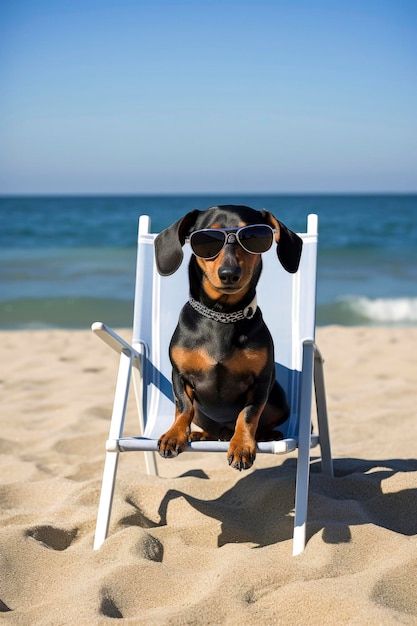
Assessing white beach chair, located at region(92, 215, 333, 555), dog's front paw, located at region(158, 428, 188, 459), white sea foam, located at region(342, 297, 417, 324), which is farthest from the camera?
white sea foam, located at region(342, 297, 417, 324)

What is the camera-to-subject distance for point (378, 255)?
18.1 metres

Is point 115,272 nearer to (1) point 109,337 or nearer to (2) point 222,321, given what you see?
(1) point 109,337

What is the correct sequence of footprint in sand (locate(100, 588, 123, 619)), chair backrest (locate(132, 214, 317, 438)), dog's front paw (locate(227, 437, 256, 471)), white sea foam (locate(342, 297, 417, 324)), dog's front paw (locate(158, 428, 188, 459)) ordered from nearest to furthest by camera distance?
footprint in sand (locate(100, 588, 123, 619)), dog's front paw (locate(227, 437, 256, 471)), dog's front paw (locate(158, 428, 188, 459)), chair backrest (locate(132, 214, 317, 438)), white sea foam (locate(342, 297, 417, 324))

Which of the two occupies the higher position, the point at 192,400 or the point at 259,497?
the point at 192,400

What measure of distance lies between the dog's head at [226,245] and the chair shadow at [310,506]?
38.4 inches

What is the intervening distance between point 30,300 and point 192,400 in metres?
9.24

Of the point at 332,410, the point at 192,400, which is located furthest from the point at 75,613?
the point at 332,410

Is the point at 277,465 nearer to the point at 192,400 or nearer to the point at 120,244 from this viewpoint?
the point at 192,400

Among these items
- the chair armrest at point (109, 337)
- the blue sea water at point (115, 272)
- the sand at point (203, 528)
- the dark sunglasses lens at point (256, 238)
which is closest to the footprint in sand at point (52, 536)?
the sand at point (203, 528)

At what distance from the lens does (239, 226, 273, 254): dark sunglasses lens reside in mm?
3031

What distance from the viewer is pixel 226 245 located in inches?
119

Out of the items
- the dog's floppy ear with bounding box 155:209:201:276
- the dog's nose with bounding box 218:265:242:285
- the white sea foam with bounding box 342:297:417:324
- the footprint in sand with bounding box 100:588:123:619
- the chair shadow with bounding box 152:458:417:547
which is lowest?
the footprint in sand with bounding box 100:588:123:619

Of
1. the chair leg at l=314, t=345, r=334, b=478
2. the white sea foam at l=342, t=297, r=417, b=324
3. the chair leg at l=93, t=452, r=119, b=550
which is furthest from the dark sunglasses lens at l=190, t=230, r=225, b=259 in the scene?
the white sea foam at l=342, t=297, r=417, b=324

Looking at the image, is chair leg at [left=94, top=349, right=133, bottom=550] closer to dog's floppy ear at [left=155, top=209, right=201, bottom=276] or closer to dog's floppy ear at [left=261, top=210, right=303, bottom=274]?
dog's floppy ear at [left=155, top=209, right=201, bottom=276]
